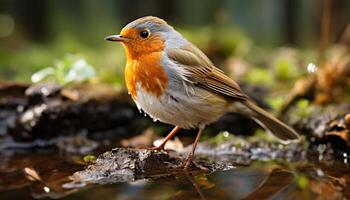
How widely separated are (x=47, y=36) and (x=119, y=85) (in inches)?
258

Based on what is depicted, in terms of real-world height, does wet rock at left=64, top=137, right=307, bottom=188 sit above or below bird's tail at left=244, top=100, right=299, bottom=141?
below

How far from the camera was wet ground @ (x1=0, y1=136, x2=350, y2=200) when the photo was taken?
2.94m

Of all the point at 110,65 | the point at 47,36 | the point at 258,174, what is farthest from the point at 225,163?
the point at 47,36

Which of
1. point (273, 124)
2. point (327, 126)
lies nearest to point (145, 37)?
point (273, 124)

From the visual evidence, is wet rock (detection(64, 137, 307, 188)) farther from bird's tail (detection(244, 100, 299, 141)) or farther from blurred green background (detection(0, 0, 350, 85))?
blurred green background (detection(0, 0, 350, 85))

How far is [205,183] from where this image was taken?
3170 mm

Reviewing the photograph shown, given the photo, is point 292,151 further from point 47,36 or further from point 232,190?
point 47,36

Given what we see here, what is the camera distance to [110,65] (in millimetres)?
7711

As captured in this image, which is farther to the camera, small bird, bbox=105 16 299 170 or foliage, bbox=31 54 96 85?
foliage, bbox=31 54 96 85

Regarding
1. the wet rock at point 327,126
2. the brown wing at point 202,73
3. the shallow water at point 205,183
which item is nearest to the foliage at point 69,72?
the shallow water at point 205,183

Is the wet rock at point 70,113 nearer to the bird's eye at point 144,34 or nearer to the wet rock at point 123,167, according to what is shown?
the bird's eye at point 144,34

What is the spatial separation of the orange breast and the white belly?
4 centimetres

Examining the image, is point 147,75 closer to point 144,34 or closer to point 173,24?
point 144,34

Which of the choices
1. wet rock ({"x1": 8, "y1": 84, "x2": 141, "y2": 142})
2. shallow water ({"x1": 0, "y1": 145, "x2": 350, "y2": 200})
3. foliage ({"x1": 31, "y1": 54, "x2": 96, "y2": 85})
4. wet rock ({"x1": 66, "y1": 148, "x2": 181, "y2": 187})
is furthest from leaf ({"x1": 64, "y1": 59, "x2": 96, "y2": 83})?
wet rock ({"x1": 66, "y1": 148, "x2": 181, "y2": 187})
